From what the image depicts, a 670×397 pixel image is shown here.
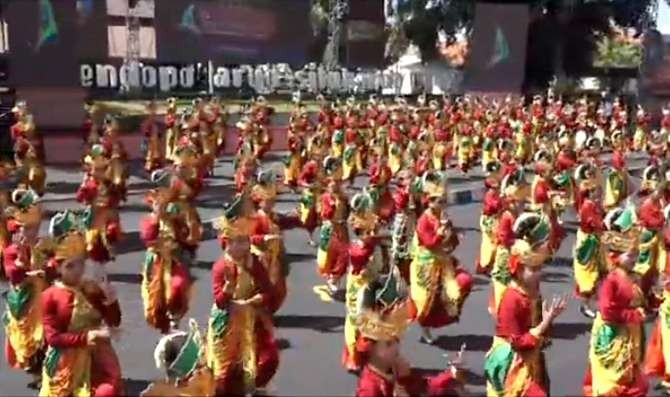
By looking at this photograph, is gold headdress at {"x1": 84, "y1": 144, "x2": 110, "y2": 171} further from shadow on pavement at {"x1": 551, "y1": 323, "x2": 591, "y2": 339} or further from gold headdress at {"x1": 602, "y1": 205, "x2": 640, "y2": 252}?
gold headdress at {"x1": 602, "y1": 205, "x2": 640, "y2": 252}

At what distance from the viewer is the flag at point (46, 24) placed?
17.0 meters

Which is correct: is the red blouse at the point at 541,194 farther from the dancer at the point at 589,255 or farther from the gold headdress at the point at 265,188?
the gold headdress at the point at 265,188

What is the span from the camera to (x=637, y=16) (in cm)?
4281

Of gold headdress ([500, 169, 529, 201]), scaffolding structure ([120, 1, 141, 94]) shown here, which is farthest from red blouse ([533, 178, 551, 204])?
scaffolding structure ([120, 1, 141, 94])

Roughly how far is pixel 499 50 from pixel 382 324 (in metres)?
32.6

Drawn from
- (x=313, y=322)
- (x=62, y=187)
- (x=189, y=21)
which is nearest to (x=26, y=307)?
(x=313, y=322)

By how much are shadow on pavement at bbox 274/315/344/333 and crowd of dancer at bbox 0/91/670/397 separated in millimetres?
598

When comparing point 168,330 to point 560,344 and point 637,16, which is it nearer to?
point 560,344

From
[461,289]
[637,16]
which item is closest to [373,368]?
[461,289]

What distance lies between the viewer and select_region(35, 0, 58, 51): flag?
1700cm

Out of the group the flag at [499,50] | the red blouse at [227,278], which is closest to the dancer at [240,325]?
the red blouse at [227,278]

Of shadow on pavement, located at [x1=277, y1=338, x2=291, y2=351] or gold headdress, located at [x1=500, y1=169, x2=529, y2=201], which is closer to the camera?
shadow on pavement, located at [x1=277, y1=338, x2=291, y2=351]

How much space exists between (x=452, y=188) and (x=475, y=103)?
7.73m

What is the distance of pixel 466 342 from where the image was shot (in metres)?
8.66
